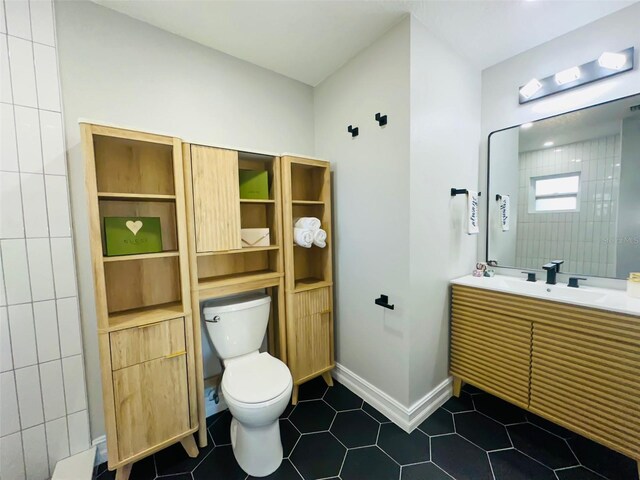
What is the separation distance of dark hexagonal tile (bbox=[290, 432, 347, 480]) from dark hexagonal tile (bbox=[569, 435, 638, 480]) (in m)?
1.28

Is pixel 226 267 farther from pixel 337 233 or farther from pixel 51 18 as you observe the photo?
pixel 51 18

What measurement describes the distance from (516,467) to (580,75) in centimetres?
229

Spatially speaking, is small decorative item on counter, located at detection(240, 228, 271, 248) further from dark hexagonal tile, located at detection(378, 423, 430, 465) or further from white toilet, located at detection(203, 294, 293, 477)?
dark hexagonal tile, located at detection(378, 423, 430, 465)

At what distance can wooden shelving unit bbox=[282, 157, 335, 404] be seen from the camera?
1796 mm

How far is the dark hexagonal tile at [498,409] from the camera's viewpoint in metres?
1.66

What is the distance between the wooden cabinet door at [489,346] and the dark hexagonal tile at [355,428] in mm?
711

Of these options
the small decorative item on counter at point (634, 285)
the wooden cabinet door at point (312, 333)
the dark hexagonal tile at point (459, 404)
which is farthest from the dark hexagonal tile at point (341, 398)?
the small decorative item on counter at point (634, 285)

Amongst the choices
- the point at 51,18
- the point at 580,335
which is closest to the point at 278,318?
the point at 580,335

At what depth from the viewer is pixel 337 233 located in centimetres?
210

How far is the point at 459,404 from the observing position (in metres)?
1.82

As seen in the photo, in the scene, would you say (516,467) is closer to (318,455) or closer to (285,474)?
(318,455)

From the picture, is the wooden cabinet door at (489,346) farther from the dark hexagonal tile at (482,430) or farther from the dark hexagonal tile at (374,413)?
the dark hexagonal tile at (374,413)

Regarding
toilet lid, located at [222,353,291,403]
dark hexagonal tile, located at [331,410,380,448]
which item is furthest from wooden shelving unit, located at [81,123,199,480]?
dark hexagonal tile, located at [331,410,380,448]

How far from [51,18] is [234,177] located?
43.1 inches
